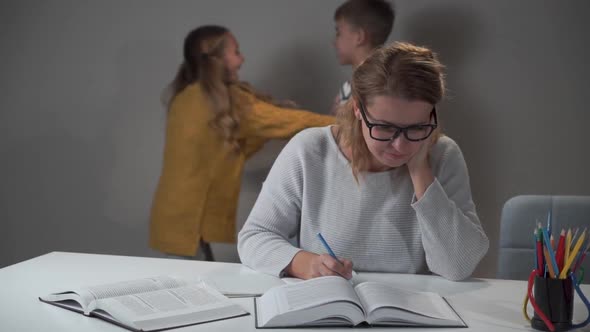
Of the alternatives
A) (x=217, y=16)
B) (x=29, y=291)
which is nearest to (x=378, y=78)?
(x=29, y=291)

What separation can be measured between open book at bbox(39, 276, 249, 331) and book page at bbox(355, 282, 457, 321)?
0.73 ft

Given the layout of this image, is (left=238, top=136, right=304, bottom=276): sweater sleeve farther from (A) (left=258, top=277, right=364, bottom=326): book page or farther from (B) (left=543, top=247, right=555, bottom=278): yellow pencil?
(B) (left=543, top=247, right=555, bottom=278): yellow pencil

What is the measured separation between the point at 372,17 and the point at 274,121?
0.61m

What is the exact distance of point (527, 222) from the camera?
5.92ft

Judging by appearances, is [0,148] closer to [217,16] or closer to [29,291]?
[217,16]

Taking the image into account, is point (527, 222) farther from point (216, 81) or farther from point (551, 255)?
point (216, 81)

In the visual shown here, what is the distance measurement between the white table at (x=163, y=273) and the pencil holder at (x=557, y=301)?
0.16 ft

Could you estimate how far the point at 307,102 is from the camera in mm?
3312

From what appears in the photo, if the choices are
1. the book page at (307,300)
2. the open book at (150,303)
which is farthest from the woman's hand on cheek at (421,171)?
the open book at (150,303)

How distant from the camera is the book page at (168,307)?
1.21m

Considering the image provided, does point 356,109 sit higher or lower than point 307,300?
higher

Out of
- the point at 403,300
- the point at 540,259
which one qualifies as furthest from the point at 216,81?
the point at 540,259

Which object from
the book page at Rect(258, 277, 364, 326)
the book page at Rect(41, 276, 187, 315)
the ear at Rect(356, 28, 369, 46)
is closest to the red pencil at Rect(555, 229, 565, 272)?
the book page at Rect(258, 277, 364, 326)

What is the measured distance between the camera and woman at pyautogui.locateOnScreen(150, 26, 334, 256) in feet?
10.2
